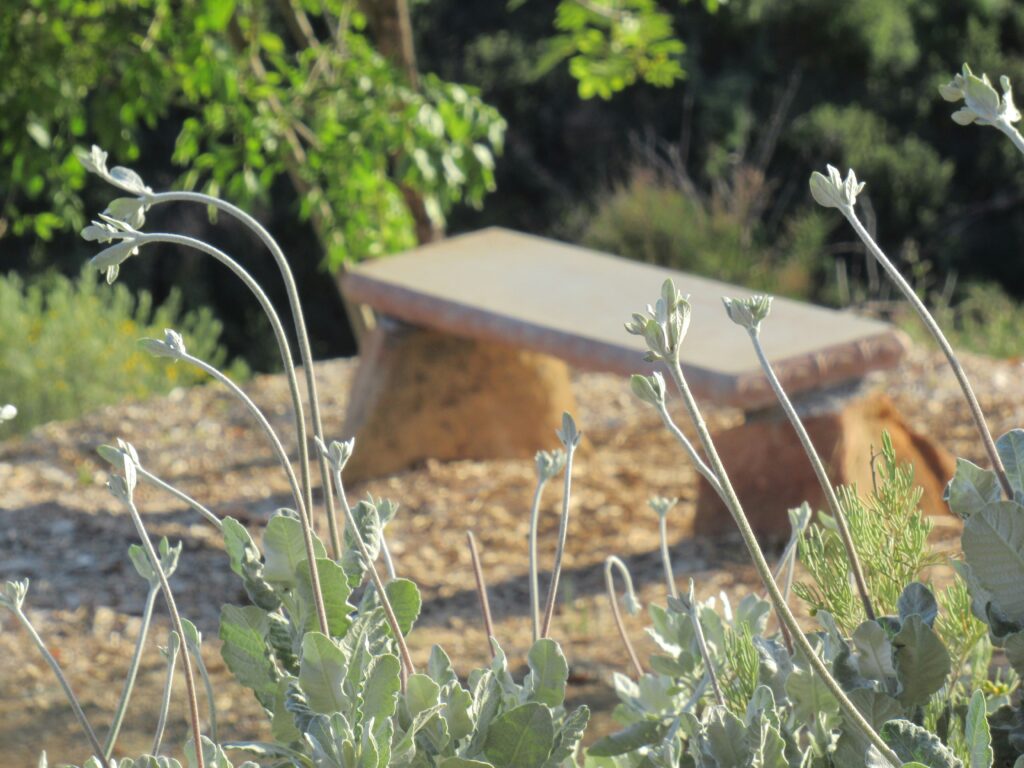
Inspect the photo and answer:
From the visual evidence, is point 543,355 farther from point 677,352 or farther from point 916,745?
point 677,352

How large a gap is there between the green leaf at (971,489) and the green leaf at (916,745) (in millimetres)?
191

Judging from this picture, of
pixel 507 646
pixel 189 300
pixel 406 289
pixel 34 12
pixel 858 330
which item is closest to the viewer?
pixel 507 646

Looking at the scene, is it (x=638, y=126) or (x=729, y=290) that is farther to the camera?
(x=638, y=126)

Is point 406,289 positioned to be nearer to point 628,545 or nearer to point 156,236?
point 628,545

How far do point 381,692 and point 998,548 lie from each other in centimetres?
46

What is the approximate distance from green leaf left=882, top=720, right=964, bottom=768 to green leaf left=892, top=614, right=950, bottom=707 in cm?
10

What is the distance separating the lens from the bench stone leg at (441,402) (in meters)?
4.26

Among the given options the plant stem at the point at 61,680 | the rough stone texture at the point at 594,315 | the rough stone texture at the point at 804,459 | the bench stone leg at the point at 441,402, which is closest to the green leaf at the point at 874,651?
the plant stem at the point at 61,680

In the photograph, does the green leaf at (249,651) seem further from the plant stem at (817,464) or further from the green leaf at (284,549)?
the plant stem at (817,464)

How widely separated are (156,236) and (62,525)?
3.15 m

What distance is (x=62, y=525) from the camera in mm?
3865

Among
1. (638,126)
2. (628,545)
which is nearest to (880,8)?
(638,126)

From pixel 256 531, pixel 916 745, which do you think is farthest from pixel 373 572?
pixel 256 531

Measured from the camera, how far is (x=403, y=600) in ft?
3.73
